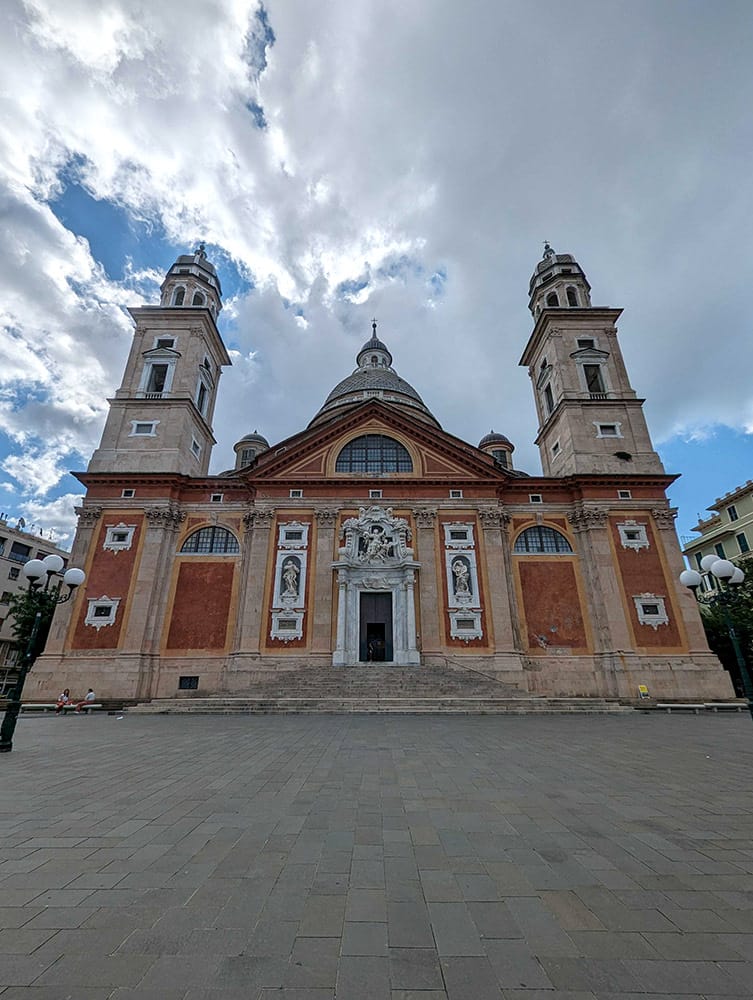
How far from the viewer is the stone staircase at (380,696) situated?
57.8 feet

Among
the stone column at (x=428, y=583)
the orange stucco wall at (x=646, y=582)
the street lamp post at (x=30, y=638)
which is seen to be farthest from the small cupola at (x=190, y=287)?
the orange stucco wall at (x=646, y=582)

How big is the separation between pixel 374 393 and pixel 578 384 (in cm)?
1615

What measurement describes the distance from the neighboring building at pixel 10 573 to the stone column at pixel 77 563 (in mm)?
17267

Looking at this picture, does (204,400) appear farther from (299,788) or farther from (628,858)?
(628,858)

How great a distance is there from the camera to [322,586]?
25.0 m

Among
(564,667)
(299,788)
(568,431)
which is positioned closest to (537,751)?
(299,788)

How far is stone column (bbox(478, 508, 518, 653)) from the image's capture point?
937 inches

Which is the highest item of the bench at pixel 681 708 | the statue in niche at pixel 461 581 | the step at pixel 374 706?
the statue in niche at pixel 461 581

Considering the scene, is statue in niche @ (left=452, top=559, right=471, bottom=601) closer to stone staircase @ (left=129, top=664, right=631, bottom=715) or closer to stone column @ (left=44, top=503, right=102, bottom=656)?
stone staircase @ (left=129, top=664, right=631, bottom=715)

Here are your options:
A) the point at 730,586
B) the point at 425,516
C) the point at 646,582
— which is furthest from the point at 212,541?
A: the point at 646,582

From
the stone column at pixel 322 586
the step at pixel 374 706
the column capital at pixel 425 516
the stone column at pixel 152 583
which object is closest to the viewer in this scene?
the step at pixel 374 706

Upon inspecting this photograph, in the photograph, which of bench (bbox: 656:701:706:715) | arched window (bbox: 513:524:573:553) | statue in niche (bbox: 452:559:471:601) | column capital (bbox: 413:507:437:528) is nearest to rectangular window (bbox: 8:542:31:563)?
column capital (bbox: 413:507:437:528)

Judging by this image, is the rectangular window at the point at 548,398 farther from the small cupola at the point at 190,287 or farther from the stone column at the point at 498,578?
the small cupola at the point at 190,287

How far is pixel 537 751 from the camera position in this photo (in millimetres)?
9422
